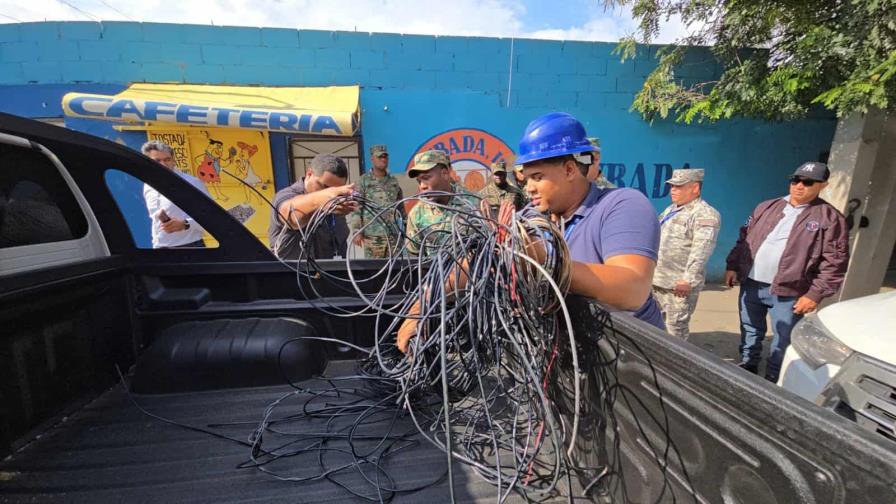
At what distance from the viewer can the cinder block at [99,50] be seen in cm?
542

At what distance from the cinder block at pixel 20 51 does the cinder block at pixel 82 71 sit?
1.34 ft

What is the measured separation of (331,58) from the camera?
5.77 metres

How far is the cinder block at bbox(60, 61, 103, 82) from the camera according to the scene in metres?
5.40

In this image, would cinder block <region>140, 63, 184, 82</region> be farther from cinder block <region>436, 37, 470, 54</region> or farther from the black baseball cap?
the black baseball cap

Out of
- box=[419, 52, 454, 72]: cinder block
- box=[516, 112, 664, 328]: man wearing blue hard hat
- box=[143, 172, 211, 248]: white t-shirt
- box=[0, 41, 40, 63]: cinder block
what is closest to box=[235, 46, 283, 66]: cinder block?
box=[419, 52, 454, 72]: cinder block

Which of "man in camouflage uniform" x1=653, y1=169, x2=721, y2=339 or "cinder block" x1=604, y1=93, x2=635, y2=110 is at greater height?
"cinder block" x1=604, y1=93, x2=635, y2=110

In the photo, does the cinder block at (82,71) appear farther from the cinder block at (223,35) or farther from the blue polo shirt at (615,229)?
the blue polo shirt at (615,229)

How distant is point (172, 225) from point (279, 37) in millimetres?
3577

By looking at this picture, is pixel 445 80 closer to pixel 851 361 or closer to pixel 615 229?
pixel 615 229

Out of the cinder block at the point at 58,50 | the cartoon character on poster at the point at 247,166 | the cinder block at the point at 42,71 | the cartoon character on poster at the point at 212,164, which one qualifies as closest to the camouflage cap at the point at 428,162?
the cartoon character on poster at the point at 247,166

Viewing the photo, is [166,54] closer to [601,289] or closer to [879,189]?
[601,289]

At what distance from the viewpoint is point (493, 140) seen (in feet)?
20.2

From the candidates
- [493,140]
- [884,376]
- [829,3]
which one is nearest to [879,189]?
[829,3]

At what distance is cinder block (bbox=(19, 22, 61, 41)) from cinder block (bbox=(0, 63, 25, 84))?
0.41 m
